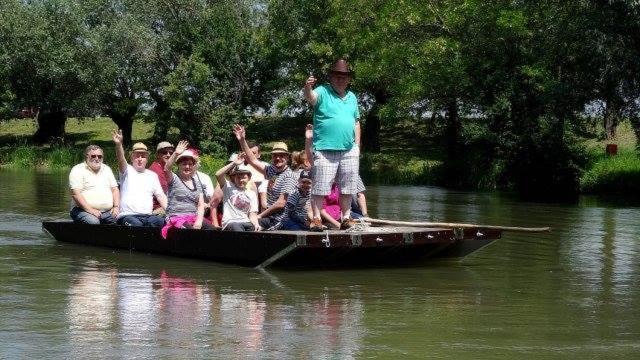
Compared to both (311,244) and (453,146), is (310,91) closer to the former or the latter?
(311,244)

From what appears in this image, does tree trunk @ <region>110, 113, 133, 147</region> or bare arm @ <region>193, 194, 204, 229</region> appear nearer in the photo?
bare arm @ <region>193, 194, 204, 229</region>

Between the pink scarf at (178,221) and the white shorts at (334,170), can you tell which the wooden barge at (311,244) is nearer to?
the pink scarf at (178,221)

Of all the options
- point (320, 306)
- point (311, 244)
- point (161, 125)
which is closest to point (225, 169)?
point (311, 244)

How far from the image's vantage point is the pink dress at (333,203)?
40.1 ft

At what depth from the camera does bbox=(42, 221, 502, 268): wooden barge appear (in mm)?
11367

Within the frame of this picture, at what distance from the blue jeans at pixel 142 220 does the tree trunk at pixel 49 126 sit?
127 feet

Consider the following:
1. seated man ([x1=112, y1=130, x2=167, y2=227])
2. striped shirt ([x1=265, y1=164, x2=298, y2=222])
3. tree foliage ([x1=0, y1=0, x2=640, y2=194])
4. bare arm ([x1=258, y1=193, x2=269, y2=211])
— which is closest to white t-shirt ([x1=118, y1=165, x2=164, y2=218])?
seated man ([x1=112, y1=130, x2=167, y2=227])

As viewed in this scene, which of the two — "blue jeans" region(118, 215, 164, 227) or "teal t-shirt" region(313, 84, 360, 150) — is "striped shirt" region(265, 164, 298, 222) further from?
"blue jeans" region(118, 215, 164, 227)

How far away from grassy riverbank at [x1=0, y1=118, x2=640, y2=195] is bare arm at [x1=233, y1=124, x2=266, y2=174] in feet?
64.0

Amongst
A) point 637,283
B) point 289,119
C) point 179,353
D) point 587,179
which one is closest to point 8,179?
point 587,179

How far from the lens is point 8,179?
110 feet

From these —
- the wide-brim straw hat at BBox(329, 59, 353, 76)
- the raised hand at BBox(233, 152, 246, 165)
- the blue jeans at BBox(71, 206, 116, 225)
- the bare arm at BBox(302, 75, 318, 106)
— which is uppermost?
the wide-brim straw hat at BBox(329, 59, 353, 76)

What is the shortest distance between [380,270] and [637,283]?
2.65 meters

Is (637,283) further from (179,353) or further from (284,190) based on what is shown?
(179,353)
